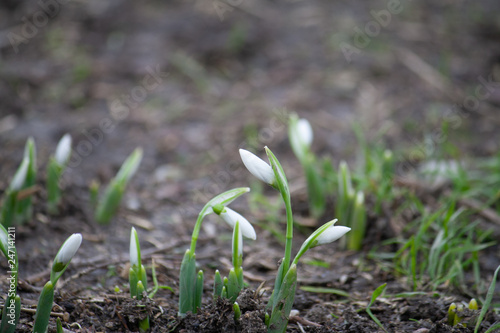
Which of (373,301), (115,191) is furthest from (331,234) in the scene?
(115,191)

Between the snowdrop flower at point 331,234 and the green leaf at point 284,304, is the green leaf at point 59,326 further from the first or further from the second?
the snowdrop flower at point 331,234

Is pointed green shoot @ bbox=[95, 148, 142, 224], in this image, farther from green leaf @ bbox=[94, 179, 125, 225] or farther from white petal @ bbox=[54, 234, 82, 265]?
white petal @ bbox=[54, 234, 82, 265]

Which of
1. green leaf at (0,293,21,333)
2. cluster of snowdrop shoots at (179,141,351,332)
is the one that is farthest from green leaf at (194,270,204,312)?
green leaf at (0,293,21,333)

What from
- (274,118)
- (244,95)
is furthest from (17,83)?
(274,118)

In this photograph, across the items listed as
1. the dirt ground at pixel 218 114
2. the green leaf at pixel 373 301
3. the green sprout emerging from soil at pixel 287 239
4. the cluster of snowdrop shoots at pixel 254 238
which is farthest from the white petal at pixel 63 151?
the green leaf at pixel 373 301

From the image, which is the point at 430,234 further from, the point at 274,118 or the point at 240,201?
the point at 274,118

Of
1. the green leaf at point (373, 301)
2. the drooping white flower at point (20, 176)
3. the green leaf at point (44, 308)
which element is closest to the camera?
the green leaf at point (44, 308)
